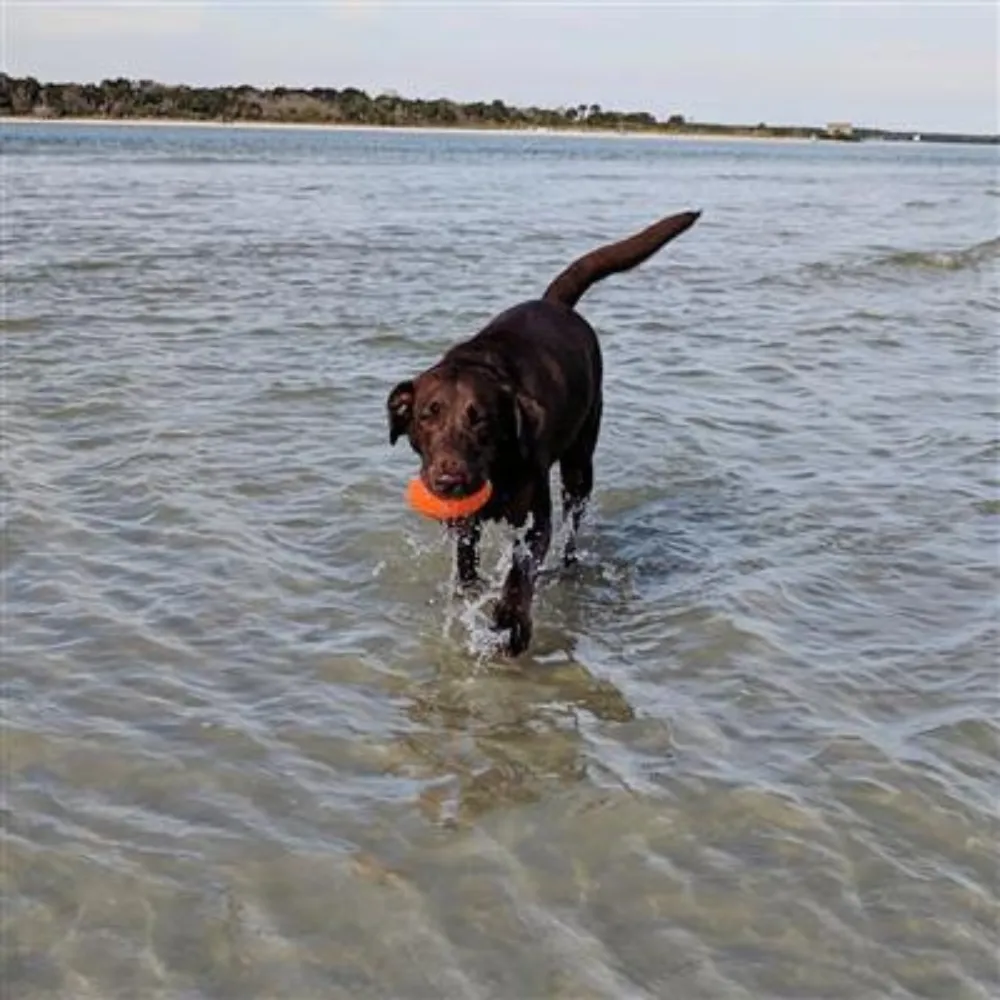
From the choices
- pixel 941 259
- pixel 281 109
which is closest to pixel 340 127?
pixel 281 109

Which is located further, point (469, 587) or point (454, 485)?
point (469, 587)

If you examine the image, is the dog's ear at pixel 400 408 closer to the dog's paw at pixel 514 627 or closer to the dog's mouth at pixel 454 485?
the dog's mouth at pixel 454 485

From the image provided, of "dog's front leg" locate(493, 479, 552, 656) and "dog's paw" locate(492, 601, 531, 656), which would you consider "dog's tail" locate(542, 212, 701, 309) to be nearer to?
"dog's front leg" locate(493, 479, 552, 656)

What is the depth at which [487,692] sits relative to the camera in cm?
476

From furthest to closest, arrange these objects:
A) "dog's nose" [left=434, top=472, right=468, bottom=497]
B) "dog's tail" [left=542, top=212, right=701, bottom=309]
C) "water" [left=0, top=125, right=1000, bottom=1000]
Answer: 1. "dog's tail" [left=542, top=212, right=701, bottom=309]
2. "dog's nose" [left=434, top=472, right=468, bottom=497]
3. "water" [left=0, top=125, right=1000, bottom=1000]

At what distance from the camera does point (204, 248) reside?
55.4 ft

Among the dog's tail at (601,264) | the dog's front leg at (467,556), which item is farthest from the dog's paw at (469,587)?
the dog's tail at (601,264)

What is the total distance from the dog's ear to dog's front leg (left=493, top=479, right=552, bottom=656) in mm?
586

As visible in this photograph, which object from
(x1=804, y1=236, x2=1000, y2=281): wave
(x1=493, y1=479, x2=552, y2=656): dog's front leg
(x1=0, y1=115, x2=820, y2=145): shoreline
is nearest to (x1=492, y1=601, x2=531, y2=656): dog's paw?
(x1=493, y1=479, x2=552, y2=656): dog's front leg

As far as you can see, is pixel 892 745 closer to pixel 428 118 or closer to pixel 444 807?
pixel 444 807

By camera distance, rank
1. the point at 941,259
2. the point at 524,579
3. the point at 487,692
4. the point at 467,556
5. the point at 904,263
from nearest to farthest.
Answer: the point at 487,692
the point at 524,579
the point at 467,556
the point at 904,263
the point at 941,259

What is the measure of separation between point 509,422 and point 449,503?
40 cm

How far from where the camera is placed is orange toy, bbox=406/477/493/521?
4887 mm

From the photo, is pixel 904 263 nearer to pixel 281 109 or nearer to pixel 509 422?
pixel 509 422
